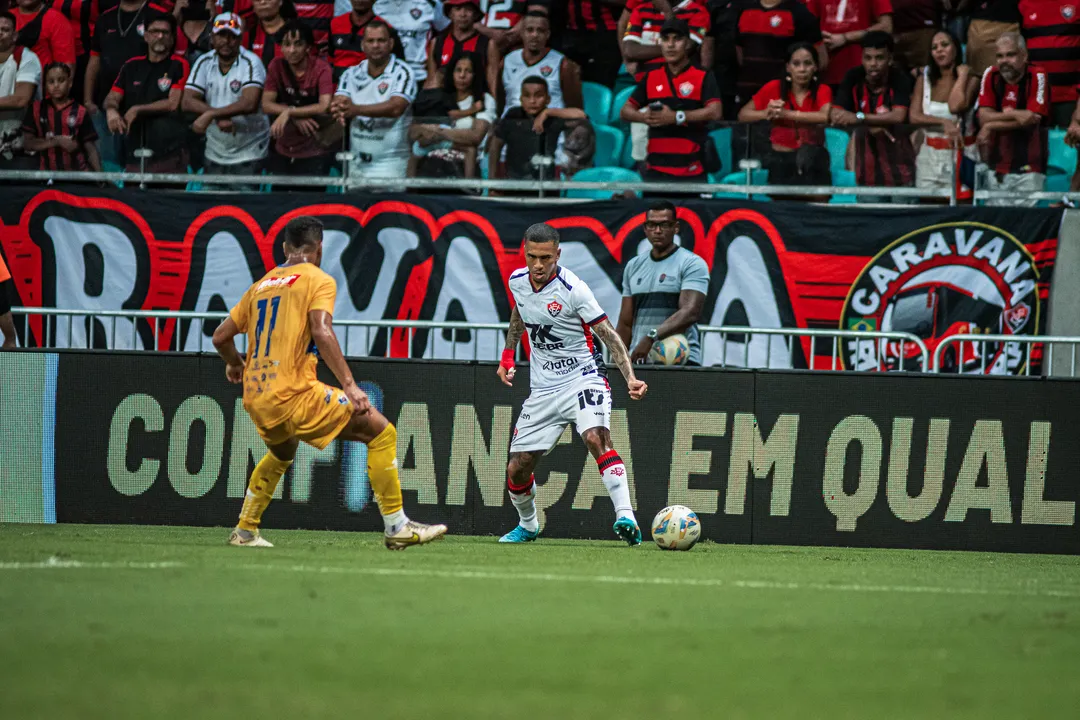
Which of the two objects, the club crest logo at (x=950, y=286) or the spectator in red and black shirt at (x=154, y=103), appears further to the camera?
the spectator in red and black shirt at (x=154, y=103)

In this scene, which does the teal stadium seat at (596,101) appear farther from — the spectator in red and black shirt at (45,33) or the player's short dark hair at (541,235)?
the player's short dark hair at (541,235)

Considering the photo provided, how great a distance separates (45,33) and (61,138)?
1.89m

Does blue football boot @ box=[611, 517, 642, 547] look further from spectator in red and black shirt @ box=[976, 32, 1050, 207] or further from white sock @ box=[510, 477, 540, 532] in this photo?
spectator in red and black shirt @ box=[976, 32, 1050, 207]

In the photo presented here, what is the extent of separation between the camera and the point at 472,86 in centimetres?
1550

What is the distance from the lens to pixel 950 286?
14391 mm

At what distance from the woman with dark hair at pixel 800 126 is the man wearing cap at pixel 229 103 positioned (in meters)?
5.21

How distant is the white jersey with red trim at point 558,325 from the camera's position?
10.3 meters

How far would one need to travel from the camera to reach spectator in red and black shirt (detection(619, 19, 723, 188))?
1463cm

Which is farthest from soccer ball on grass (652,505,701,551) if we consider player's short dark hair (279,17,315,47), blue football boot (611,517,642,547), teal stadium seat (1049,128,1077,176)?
player's short dark hair (279,17,315,47)

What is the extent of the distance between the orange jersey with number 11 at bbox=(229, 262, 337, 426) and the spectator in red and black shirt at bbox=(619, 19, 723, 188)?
20.9 ft

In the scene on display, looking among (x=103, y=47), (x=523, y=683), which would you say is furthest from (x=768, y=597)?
(x=103, y=47)

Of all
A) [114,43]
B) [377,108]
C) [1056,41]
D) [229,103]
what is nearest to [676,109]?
[377,108]

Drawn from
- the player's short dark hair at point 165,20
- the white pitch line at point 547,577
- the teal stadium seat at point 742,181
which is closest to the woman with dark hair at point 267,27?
the player's short dark hair at point 165,20

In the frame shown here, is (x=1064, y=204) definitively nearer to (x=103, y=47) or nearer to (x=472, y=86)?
(x=472, y=86)
